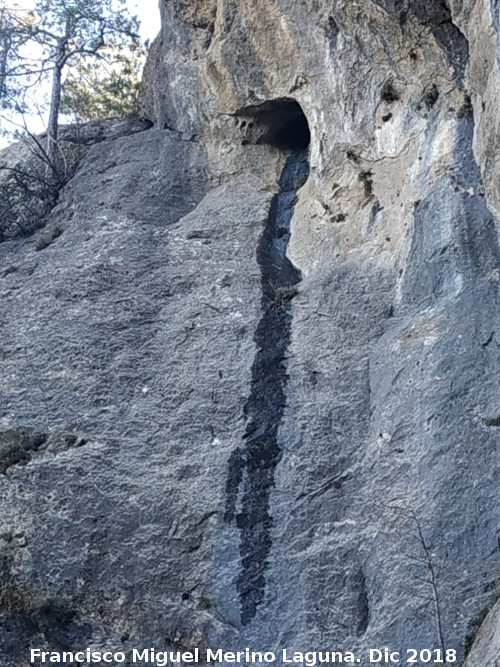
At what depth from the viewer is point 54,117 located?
19266 millimetres

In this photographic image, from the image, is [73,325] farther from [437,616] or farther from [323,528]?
[437,616]

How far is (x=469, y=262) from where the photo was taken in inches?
452

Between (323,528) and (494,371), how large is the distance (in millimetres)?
2436

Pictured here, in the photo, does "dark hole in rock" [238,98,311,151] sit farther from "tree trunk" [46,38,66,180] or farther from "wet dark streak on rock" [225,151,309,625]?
"tree trunk" [46,38,66,180]

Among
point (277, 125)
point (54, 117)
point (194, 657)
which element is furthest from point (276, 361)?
point (54, 117)

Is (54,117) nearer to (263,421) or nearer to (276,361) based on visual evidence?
(276,361)

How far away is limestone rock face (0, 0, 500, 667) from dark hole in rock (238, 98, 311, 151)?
48 millimetres

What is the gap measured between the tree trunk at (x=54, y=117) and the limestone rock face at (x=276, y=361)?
1.66 m

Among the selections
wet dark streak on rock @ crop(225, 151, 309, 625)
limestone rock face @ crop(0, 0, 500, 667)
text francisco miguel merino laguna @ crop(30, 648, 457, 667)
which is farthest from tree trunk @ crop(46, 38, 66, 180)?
text francisco miguel merino laguna @ crop(30, 648, 457, 667)

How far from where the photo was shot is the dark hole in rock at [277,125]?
16.3 m

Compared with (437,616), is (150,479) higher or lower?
higher

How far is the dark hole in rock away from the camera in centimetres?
1628

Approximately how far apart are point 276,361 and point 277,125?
18.9 feet

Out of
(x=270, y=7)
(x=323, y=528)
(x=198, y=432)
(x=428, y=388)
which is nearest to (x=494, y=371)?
(x=428, y=388)
